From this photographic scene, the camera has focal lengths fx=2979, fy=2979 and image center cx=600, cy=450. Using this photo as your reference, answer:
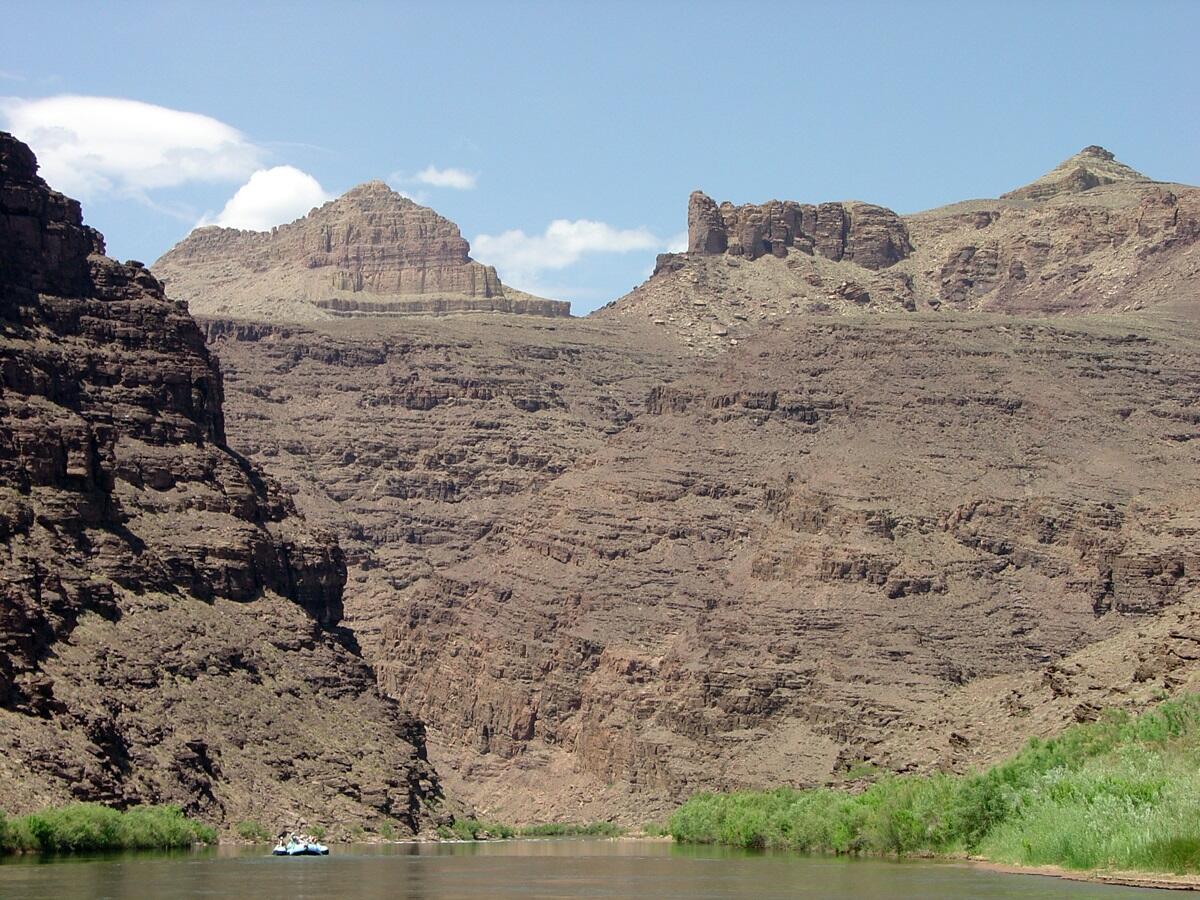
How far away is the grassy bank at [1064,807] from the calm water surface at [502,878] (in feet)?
6.72

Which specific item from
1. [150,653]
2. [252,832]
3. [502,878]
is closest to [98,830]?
[252,832]

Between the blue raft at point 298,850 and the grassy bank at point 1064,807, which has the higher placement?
the grassy bank at point 1064,807

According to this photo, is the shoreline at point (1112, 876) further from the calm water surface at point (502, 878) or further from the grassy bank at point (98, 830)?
the grassy bank at point (98, 830)

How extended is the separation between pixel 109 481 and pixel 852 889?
86.6m

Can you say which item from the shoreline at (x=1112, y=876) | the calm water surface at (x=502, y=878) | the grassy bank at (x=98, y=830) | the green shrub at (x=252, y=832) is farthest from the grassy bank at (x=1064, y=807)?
the grassy bank at (x=98, y=830)

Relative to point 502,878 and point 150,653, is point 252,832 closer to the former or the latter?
point 150,653

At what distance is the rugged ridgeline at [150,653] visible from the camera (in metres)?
164

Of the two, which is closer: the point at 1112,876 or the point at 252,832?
the point at 1112,876

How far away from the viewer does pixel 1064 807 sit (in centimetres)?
11688

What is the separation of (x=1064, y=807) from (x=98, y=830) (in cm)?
5351

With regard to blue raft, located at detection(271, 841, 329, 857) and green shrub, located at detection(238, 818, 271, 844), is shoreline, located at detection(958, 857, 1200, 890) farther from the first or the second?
green shrub, located at detection(238, 818, 271, 844)

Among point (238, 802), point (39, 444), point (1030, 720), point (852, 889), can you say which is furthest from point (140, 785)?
point (852, 889)

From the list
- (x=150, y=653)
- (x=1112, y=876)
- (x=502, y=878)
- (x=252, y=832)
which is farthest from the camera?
(x=150, y=653)

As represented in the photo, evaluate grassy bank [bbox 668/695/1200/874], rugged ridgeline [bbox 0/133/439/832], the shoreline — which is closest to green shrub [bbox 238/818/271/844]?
rugged ridgeline [bbox 0/133/439/832]
